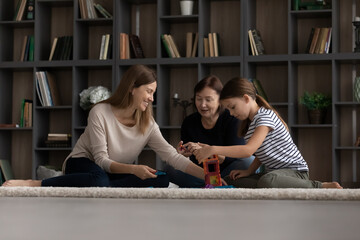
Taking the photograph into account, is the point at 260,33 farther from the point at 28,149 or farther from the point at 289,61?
the point at 28,149

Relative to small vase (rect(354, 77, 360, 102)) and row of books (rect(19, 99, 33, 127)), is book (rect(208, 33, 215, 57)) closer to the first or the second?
small vase (rect(354, 77, 360, 102))

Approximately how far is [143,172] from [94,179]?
0.26 m

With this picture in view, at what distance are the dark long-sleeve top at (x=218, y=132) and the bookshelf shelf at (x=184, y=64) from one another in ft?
4.55

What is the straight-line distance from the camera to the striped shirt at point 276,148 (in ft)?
10.6

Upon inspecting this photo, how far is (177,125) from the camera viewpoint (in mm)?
5551

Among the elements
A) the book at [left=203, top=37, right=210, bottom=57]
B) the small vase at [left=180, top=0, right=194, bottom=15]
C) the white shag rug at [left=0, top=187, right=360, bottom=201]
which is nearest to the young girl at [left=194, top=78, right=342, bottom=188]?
the white shag rug at [left=0, top=187, right=360, bottom=201]

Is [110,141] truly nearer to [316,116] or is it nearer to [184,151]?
[184,151]

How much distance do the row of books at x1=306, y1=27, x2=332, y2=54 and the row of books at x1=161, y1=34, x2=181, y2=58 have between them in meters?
1.07

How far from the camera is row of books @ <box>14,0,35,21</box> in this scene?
5.71 m

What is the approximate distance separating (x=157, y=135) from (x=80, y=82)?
217 centimetres

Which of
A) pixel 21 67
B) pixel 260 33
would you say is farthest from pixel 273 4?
pixel 21 67

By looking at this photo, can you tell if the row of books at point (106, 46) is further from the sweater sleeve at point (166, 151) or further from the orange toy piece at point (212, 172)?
the orange toy piece at point (212, 172)

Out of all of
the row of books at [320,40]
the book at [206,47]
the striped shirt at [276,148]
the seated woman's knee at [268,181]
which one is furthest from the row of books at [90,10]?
the seated woman's knee at [268,181]

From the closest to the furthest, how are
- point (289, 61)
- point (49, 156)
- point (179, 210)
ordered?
1. point (179, 210)
2. point (289, 61)
3. point (49, 156)
